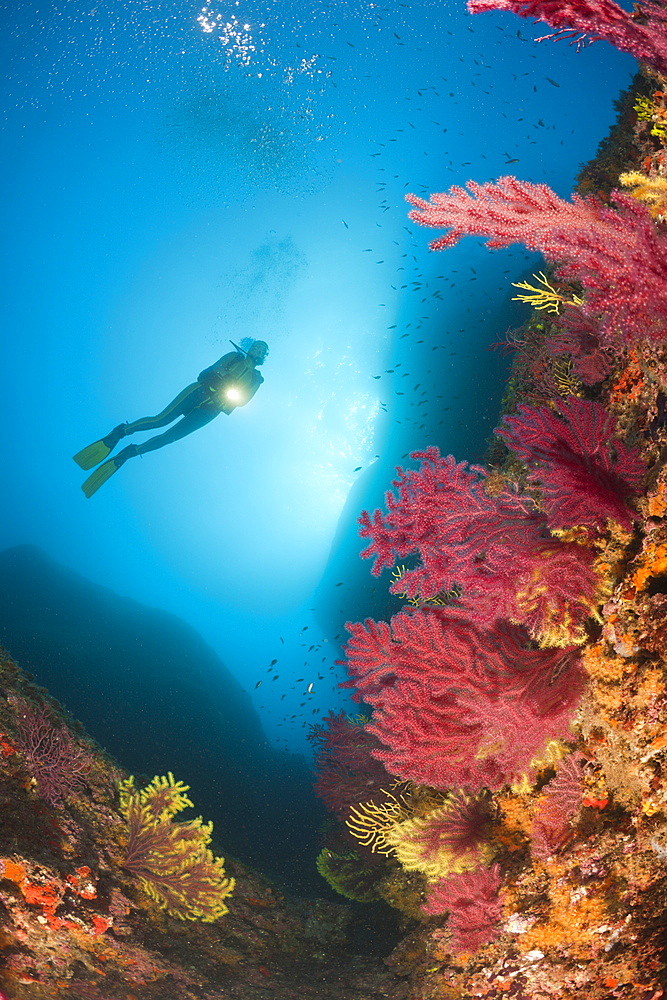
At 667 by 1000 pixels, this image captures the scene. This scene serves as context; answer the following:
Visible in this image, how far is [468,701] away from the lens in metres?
2.74

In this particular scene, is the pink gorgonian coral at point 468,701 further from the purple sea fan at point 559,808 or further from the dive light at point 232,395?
the dive light at point 232,395

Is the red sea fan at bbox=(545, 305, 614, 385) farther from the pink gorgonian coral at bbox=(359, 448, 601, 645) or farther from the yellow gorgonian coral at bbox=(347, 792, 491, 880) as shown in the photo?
the yellow gorgonian coral at bbox=(347, 792, 491, 880)

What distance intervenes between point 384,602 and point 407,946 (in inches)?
312

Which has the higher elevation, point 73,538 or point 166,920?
point 73,538

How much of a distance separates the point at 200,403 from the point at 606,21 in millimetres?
11883

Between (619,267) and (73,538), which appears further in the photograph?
(73,538)

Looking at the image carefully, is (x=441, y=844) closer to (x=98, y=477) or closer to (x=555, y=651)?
(x=555, y=651)

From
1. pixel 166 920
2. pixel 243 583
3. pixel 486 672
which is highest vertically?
pixel 243 583

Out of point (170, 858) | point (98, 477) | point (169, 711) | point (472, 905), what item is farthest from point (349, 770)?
point (98, 477)

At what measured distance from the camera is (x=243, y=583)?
67.4m

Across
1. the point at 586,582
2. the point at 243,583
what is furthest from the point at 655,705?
the point at 243,583

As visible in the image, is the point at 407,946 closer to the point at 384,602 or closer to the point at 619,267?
the point at 619,267

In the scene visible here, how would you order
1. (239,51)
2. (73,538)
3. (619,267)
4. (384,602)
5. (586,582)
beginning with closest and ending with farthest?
(619,267), (586,582), (384,602), (239,51), (73,538)

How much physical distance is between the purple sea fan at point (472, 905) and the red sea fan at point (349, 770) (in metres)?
1.90
